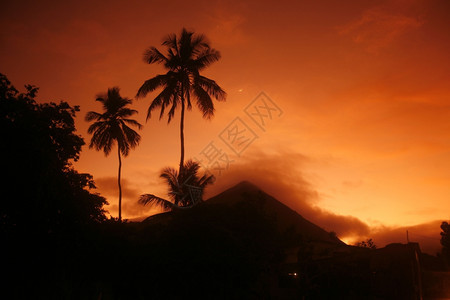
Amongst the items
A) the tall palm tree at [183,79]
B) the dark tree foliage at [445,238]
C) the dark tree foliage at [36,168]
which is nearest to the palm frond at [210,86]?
the tall palm tree at [183,79]

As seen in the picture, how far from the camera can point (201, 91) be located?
20766 mm

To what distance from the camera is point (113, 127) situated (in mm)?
27766

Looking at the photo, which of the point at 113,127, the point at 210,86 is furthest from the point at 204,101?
the point at 113,127

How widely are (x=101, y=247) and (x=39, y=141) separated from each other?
4860 millimetres

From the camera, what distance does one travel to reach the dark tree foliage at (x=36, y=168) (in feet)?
38.9

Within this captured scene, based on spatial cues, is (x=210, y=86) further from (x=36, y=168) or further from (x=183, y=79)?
(x=36, y=168)

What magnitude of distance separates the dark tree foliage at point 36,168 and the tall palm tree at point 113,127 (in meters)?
13.2

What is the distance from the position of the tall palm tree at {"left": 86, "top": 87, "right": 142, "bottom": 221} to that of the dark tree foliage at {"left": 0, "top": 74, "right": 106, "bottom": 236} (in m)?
13.2

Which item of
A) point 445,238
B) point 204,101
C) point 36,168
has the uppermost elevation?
point 204,101

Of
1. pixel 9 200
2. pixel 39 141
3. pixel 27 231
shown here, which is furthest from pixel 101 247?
pixel 39 141

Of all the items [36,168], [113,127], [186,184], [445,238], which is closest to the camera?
[36,168]

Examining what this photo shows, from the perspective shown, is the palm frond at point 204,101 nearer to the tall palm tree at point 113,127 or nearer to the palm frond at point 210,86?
the palm frond at point 210,86

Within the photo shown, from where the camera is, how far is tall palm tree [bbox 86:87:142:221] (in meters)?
27.9

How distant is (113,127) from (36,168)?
1613cm
